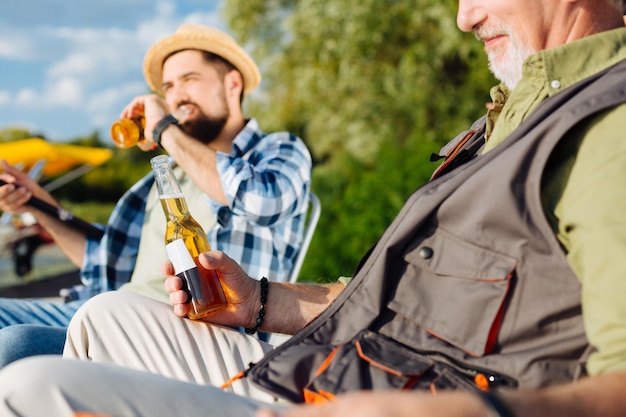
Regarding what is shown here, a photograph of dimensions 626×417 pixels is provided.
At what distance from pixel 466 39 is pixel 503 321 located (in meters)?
8.70

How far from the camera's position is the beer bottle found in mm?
3348

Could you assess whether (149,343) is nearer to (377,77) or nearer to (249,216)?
(249,216)

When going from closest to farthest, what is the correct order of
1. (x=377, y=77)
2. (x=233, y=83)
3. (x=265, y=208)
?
(x=265, y=208) < (x=233, y=83) < (x=377, y=77)

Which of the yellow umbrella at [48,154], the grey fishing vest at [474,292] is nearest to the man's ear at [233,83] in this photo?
the grey fishing vest at [474,292]

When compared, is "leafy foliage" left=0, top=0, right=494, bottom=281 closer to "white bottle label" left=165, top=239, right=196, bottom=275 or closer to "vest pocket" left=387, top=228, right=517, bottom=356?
"white bottle label" left=165, top=239, right=196, bottom=275

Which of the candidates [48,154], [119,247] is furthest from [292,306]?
[48,154]

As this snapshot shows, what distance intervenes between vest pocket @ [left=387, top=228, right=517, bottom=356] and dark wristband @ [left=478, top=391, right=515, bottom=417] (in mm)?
393

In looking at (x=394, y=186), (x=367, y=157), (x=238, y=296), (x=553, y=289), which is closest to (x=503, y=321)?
(x=553, y=289)

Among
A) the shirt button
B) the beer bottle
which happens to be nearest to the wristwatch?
the beer bottle

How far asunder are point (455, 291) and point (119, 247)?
2427mm

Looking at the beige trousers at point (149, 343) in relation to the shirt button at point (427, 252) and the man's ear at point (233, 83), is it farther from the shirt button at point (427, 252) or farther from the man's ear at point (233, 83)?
the man's ear at point (233, 83)

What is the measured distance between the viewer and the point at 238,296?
2012 millimetres

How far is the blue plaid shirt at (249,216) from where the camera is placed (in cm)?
300

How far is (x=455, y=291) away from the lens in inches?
58.7
